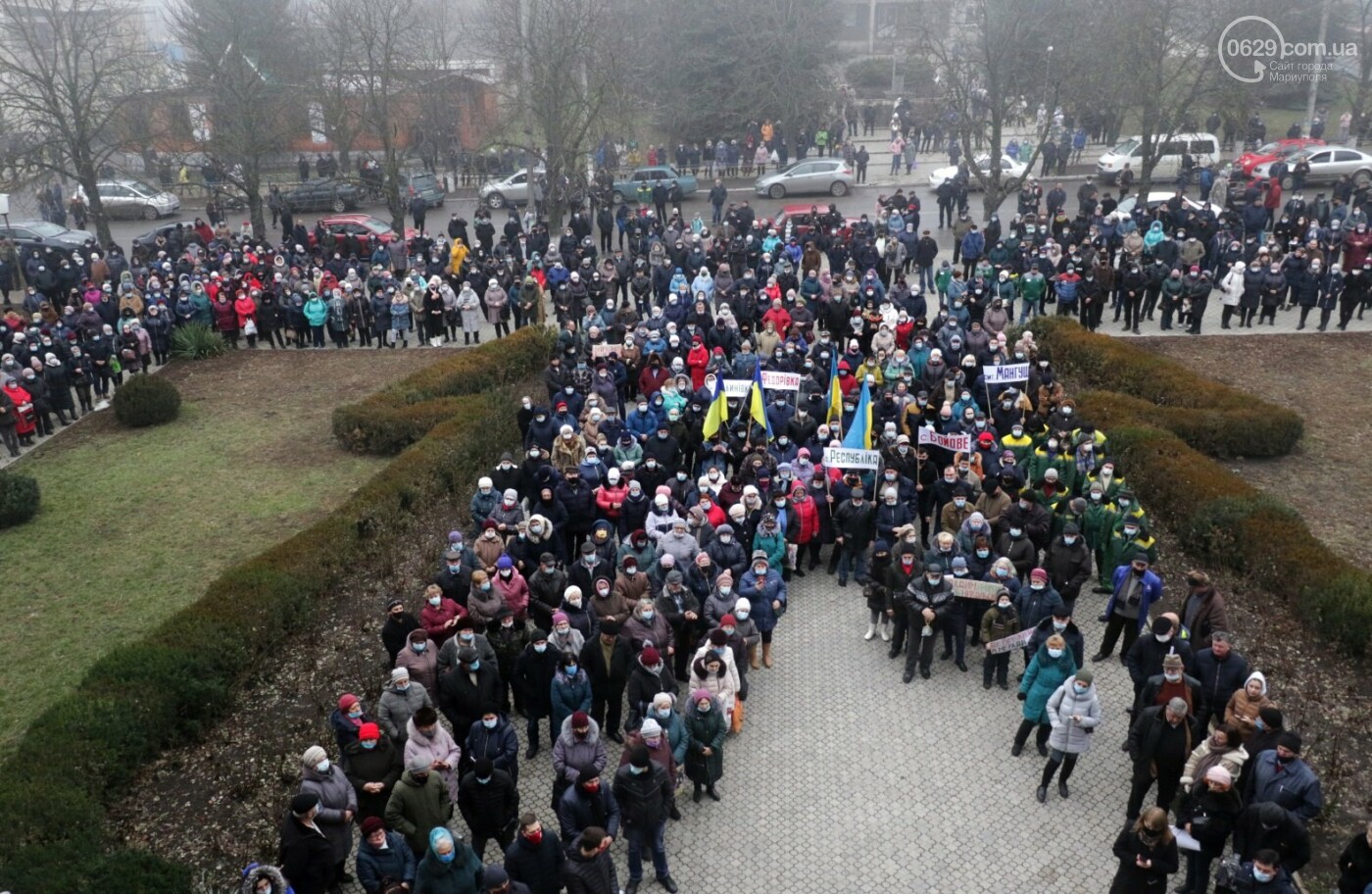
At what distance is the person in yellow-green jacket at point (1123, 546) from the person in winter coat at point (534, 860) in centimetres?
781

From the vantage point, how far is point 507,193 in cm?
4188

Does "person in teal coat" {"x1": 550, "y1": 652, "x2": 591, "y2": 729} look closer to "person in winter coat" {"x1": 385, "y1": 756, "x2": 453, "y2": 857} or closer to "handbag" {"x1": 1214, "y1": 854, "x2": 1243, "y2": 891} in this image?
"person in winter coat" {"x1": 385, "y1": 756, "x2": 453, "y2": 857}

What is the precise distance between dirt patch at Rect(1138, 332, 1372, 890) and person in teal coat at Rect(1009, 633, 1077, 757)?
2350mm

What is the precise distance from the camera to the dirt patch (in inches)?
384

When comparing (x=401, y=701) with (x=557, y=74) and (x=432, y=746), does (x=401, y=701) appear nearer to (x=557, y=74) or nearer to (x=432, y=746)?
(x=432, y=746)

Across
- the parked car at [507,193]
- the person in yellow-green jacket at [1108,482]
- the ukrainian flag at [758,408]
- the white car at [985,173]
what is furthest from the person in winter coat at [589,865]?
the parked car at [507,193]

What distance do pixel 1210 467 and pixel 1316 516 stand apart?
1660mm

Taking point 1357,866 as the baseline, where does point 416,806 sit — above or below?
below

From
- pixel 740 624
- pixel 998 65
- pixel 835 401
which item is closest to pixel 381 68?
pixel 998 65

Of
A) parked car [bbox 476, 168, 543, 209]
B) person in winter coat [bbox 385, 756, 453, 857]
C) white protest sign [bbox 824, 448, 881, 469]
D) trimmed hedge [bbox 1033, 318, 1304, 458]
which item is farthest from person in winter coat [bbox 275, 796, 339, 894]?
parked car [bbox 476, 168, 543, 209]

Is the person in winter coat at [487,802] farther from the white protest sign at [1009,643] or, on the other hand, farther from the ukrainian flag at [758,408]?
the ukrainian flag at [758,408]

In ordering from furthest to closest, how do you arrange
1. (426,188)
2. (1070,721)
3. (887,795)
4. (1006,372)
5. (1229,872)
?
(426,188), (1006,372), (887,795), (1070,721), (1229,872)

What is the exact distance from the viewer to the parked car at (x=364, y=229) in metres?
32.3

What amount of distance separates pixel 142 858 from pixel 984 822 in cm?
710
